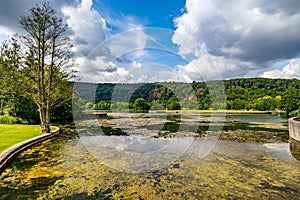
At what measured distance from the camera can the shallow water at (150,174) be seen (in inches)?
158

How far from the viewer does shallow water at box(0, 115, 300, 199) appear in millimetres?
4008

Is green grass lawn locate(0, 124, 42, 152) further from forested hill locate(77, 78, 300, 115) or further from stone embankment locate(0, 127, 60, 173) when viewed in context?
forested hill locate(77, 78, 300, 115)

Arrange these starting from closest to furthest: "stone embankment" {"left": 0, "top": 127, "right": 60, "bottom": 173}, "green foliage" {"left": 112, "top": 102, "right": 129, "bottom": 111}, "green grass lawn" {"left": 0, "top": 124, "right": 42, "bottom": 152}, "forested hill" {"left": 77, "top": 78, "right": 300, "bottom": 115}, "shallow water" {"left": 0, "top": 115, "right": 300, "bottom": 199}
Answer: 1. "shallow water" {"left": 0, "top": 115, "right": 300, "bottom": 199}
2. "stone embankment" {"left": 0, "top": 127, "right": 60, "bottom": 173}
3. "green grass lawn" {"left": 0, "top": 124, "right": 42, "bottom": 152}
4. "forested hill" {"left": 77, "top": 78, "right": 300, "bottom": 115}
5. "green foliage" {"left": 112, "top": 102, "right": 129, "bottom": 111}

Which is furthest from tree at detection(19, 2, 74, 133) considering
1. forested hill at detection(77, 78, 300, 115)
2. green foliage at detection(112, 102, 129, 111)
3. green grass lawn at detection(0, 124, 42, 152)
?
green foliage at detection(112, 102, 129, 111)

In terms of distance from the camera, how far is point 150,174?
520cm

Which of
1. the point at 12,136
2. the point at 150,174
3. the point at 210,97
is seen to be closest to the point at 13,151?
the point at 12,136

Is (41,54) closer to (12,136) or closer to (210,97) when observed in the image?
(12,136)

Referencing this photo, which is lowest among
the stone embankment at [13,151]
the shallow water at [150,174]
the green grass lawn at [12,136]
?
the shallow water at [150,174]

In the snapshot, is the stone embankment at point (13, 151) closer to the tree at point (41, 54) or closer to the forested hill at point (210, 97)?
the tree at point (41, 54)

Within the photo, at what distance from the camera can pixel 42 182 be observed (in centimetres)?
452

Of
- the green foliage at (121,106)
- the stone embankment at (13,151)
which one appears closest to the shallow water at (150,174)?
the stone embankment at (13,151)

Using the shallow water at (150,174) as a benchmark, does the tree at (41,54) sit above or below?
above

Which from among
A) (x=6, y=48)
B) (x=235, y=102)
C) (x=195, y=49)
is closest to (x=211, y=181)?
(x=195, y=49)

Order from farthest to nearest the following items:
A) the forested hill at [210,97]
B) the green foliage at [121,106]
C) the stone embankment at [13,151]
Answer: the green foliage at [121,106], the forested hill at [210,97], the stone embankment at [13,151]
